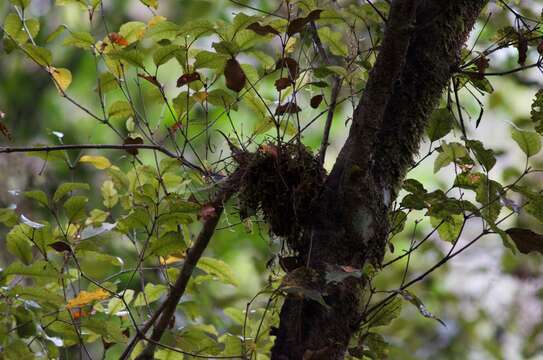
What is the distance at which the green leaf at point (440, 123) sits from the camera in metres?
1.11

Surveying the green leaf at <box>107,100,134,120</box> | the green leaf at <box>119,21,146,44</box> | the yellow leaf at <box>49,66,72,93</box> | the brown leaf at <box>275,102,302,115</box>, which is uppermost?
the green leaf at <box>119,21,146,44</box>

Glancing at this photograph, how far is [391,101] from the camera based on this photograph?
3.67 ft

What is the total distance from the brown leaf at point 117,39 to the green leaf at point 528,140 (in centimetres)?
71

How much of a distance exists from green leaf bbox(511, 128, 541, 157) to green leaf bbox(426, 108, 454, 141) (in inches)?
4.0

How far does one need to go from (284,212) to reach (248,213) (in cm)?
8

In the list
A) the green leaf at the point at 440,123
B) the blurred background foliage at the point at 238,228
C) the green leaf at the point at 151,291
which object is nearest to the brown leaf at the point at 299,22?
the green leaf at the point at 440,123

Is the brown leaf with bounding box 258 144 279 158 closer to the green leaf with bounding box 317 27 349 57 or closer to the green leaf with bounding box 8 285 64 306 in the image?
the green leaf with bounding box 317 27 349 57

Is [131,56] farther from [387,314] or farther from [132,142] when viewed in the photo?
[387,314]

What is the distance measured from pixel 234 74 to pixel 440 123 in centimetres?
33

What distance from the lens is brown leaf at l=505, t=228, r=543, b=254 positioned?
1074 mm

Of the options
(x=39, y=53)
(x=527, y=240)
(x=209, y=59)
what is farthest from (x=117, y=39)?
(x=527, y=240)

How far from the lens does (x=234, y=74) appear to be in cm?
117

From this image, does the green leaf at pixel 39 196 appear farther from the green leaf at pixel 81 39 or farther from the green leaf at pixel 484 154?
the green leaf at pixel 484 154

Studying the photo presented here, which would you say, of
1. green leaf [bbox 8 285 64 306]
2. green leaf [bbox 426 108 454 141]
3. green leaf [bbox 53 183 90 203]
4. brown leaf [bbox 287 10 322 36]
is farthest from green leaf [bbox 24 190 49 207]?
green leaf [bbox 426 108 454 141]
